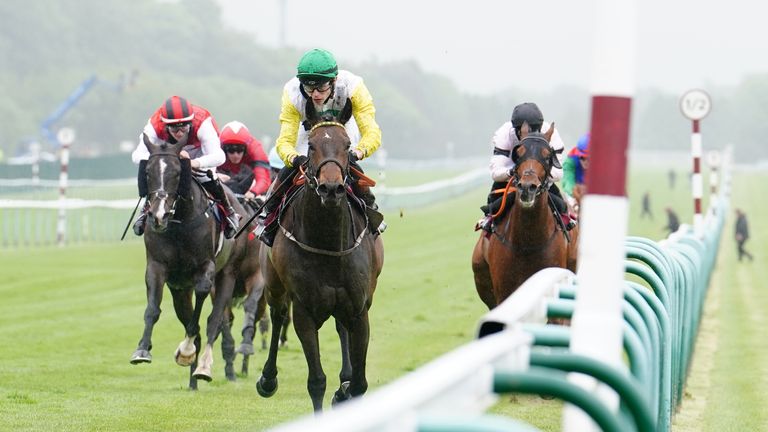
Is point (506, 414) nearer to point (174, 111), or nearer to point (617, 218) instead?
point (174, 111)

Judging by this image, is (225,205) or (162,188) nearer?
(162,188)

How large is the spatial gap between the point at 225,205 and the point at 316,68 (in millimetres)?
3087

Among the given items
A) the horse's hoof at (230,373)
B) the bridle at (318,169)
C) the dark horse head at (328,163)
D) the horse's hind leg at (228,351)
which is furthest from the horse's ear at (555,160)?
the horse's hoof at (230,373)

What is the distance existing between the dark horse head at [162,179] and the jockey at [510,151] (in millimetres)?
2069

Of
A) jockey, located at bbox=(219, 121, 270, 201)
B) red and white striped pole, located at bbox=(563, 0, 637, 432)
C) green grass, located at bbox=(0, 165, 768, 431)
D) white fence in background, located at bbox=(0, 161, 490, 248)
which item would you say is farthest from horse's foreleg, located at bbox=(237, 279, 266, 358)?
white fence in background, located at bbox=(0, 161, 490, 248)

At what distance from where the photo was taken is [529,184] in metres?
8.09

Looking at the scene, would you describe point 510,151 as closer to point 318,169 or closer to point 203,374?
point 318,169

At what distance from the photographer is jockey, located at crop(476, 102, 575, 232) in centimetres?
878

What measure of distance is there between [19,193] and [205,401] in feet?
66.4

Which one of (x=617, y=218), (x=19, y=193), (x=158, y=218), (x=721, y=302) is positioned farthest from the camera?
(x=19, y=193)

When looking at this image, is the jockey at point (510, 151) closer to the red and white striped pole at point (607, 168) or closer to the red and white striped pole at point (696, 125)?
the red and white striped pole at point (607, 168)

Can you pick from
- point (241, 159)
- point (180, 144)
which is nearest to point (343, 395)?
point (180, 144)

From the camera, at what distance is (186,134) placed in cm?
972

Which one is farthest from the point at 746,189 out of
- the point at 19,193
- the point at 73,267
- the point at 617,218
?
the point at 617,218
